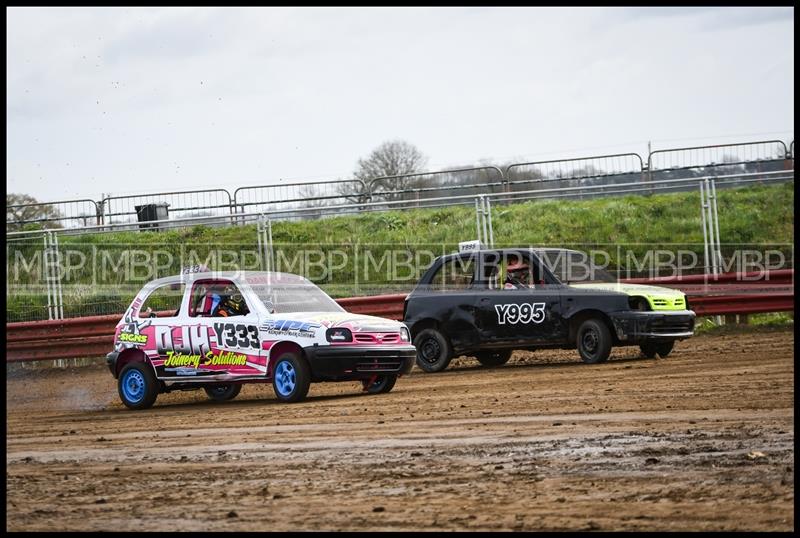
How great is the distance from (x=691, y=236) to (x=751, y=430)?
16.3 meters

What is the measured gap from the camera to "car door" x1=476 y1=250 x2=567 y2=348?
54.8 ft

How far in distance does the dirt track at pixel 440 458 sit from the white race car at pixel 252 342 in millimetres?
339

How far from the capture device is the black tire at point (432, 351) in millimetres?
17375

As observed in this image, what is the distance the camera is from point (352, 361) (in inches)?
529

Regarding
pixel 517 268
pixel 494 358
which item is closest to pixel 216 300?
pixel 517 268

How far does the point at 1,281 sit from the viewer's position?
1262cm

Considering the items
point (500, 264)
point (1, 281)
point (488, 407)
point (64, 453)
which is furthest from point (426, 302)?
point (64, 453)

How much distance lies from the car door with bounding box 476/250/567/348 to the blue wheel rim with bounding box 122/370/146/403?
4991 millimetres

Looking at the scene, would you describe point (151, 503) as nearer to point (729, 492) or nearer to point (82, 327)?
point (729, 492)

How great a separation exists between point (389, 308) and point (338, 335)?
7.52 meters

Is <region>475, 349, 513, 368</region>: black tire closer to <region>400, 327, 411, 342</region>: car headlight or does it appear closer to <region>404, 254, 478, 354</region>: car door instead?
<region>404, 254, 478, 354</region>: car door

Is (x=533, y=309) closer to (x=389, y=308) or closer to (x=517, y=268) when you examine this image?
(x=517, y=268)

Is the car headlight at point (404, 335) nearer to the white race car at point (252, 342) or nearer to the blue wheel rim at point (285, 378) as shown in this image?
the white race car at point (252, 342)

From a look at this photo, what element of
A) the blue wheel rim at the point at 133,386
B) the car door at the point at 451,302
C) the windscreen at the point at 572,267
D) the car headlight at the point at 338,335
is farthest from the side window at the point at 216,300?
the windscreen at the point at 572,267
